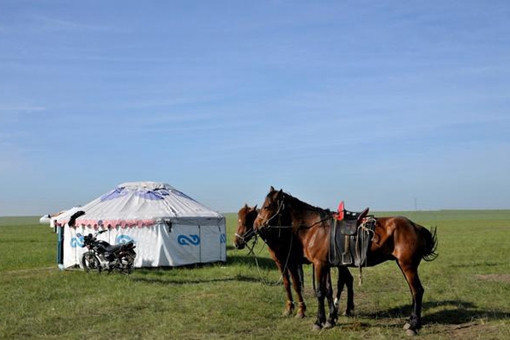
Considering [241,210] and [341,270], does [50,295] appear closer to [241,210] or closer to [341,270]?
[241,210]

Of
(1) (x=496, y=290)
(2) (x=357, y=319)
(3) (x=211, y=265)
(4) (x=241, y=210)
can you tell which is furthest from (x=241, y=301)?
(3) (x=211, y=265)

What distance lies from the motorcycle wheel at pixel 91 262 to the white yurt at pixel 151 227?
3.53ft

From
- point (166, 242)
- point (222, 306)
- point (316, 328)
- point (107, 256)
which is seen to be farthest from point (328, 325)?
point (166, 242)

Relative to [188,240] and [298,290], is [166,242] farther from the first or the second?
[298,290]

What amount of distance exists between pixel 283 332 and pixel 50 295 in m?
Answer: 6.36

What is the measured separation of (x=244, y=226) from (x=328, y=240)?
6.81 ft

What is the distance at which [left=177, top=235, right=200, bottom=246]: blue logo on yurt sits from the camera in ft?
57.9

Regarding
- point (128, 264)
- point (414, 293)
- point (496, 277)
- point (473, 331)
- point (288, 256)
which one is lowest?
point (496, 277)

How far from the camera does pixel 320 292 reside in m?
8.30

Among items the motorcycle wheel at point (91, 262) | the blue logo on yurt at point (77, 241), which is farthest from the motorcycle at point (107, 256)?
the blue logo on yurt at point (77, 241)

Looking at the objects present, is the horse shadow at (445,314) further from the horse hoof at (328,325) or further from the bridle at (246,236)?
the bridle at (246,236)

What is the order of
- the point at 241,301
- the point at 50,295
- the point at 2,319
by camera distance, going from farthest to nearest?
1. the point at 50,295
2. the point at 241,301
3. the point at 2,319

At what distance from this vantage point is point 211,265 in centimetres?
1844

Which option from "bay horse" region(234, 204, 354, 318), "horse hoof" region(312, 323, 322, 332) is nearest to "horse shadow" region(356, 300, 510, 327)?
"bay horse" region(234, 204, 354, 318)
